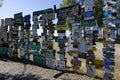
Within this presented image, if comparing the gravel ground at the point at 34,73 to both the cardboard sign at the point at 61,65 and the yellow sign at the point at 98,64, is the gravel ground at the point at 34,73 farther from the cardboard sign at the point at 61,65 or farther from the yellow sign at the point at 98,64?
the yellow sign at the point at 98,64

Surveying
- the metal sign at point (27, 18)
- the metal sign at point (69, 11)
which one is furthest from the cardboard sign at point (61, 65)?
the metal sign at point (27, 18)

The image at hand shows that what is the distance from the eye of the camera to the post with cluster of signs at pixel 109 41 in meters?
12.1

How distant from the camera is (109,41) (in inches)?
480

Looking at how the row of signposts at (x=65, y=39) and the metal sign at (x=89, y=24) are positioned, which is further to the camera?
the metal sign at (x=89, y=24)

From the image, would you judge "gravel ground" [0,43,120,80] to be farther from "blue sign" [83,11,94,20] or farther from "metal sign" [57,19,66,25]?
"blue sign" [83,11,94,20]

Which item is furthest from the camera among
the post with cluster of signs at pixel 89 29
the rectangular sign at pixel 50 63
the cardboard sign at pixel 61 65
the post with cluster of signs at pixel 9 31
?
the post with cluster of signs at pixel 9 31

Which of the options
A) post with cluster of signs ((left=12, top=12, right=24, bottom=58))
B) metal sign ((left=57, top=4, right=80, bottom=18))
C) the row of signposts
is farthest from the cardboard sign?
post with cluster of signs ((left=12, top=12, right=24, bottom=58))

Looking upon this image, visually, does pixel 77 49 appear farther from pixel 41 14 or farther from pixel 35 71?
pixel 41 14

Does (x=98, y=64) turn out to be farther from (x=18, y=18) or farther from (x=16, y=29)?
(x=16, y=29)

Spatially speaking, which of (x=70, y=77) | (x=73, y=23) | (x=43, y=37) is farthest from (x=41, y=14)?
(x=70, y=77)

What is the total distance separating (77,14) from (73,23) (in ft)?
1.91

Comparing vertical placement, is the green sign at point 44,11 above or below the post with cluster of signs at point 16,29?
above

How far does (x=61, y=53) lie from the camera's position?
14.9 m

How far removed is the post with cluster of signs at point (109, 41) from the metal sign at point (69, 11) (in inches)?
84.4
